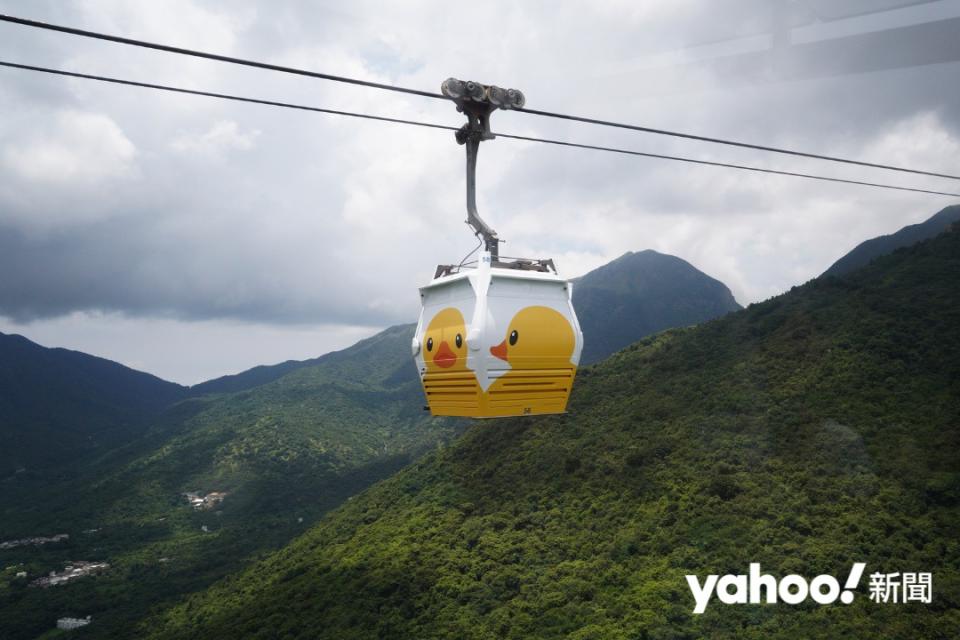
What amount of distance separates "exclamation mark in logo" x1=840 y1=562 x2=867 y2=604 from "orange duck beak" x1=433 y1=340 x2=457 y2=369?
78.5ft

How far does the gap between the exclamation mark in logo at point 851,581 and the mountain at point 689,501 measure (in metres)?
0.37

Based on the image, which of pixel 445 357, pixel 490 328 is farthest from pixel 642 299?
pixel 490 328

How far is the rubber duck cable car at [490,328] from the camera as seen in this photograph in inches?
208

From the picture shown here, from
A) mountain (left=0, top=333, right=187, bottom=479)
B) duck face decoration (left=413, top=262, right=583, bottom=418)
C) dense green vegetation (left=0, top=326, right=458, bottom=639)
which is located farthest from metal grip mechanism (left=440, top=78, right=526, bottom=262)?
mountain (left=0, top=333, right=187, bottom=479)

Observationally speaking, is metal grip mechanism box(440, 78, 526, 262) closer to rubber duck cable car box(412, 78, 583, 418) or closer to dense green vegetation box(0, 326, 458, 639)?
rubber duck cable car box(412, 78, 583, 418)

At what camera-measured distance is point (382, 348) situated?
14250cm

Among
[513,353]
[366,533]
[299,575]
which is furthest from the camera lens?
[366,533]

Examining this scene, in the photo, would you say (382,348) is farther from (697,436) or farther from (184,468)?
(697,436)

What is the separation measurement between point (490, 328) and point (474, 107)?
1.82m

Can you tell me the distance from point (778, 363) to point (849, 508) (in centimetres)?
1400

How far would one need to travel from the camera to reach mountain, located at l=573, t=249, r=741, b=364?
121750 millimetres

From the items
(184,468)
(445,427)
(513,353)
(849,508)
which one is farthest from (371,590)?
(184,468)

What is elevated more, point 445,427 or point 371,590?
point 445,427

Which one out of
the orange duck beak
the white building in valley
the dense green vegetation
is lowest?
the white building in valley
